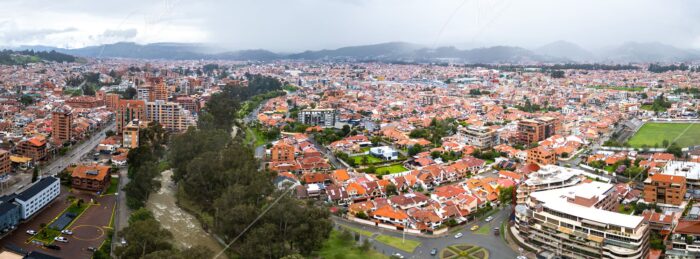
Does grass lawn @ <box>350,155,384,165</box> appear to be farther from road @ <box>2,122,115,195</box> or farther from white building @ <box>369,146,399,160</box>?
road @ <box>2,122,115,195</box>

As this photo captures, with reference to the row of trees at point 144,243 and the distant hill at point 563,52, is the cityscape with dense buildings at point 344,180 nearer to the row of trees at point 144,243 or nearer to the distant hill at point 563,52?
the row of trees at point 144,243

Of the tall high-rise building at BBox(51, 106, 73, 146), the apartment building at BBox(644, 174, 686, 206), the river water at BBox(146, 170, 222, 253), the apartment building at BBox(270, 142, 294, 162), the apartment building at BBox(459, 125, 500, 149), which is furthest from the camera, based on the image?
the apartment building at BBox(459, 125, 500, 149)

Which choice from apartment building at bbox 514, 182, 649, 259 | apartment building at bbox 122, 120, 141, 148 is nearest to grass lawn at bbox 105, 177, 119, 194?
apartment building at bbox 122, 120, 141, 148

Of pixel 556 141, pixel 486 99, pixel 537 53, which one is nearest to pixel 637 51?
pixel 537 53

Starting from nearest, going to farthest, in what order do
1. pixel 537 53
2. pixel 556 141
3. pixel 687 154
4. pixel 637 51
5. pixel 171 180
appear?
pixel 171 180 → pixel 687 154 → pixel 556 141 → pixel 537 53 → pixel 637 51

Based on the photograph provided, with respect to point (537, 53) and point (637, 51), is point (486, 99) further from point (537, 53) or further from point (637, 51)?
point (637, 51)

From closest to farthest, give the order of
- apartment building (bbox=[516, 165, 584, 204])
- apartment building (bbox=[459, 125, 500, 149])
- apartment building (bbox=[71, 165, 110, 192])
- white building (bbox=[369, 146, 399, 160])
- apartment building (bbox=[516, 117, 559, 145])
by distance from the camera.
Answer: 1. apartment building (bbox=[516, 165, 584, 204])
2. apartment building (bbox=[71, 165, 110, 192])
3. white building (bbox=[369, 146, 399, 160])
4. apartment building (bbox=[459, 125, 500, 149])
5. apartment building (bbox=[516, 117, 559, 145])

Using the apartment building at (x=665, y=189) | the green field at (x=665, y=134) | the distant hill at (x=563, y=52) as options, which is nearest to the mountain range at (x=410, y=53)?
the distant hill at (x=563, y=52)

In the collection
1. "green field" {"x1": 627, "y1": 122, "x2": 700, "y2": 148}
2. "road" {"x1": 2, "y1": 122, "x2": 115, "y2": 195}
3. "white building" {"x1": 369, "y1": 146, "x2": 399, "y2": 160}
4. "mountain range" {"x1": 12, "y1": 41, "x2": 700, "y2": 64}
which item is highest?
"mountain range" {"x1": 12, "y1": 41, "x2": 700, "y2": 64}
